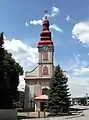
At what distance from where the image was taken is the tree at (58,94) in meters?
51.2

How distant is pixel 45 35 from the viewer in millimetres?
78688

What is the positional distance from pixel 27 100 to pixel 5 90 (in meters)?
43.3

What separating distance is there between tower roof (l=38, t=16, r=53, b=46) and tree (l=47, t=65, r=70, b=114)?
24569mm

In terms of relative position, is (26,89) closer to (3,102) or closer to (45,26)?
(45,26)

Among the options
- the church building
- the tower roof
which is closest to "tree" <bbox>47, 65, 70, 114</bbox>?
the church building

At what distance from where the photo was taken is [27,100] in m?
75.4

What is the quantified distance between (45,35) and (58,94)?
29662 mm

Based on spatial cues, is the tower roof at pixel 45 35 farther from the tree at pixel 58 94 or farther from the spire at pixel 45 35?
the tree at pixel 58 94

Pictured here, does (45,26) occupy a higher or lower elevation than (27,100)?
higher

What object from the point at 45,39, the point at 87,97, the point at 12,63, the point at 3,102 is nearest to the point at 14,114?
the point at 3,102

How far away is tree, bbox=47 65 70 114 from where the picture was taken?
51.2 meters

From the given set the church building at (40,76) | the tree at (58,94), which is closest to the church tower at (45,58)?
the church building at (40,76)

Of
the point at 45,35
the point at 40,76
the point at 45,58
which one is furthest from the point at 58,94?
the point at 45,35

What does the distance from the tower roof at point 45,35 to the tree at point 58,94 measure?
24569 millimetres
